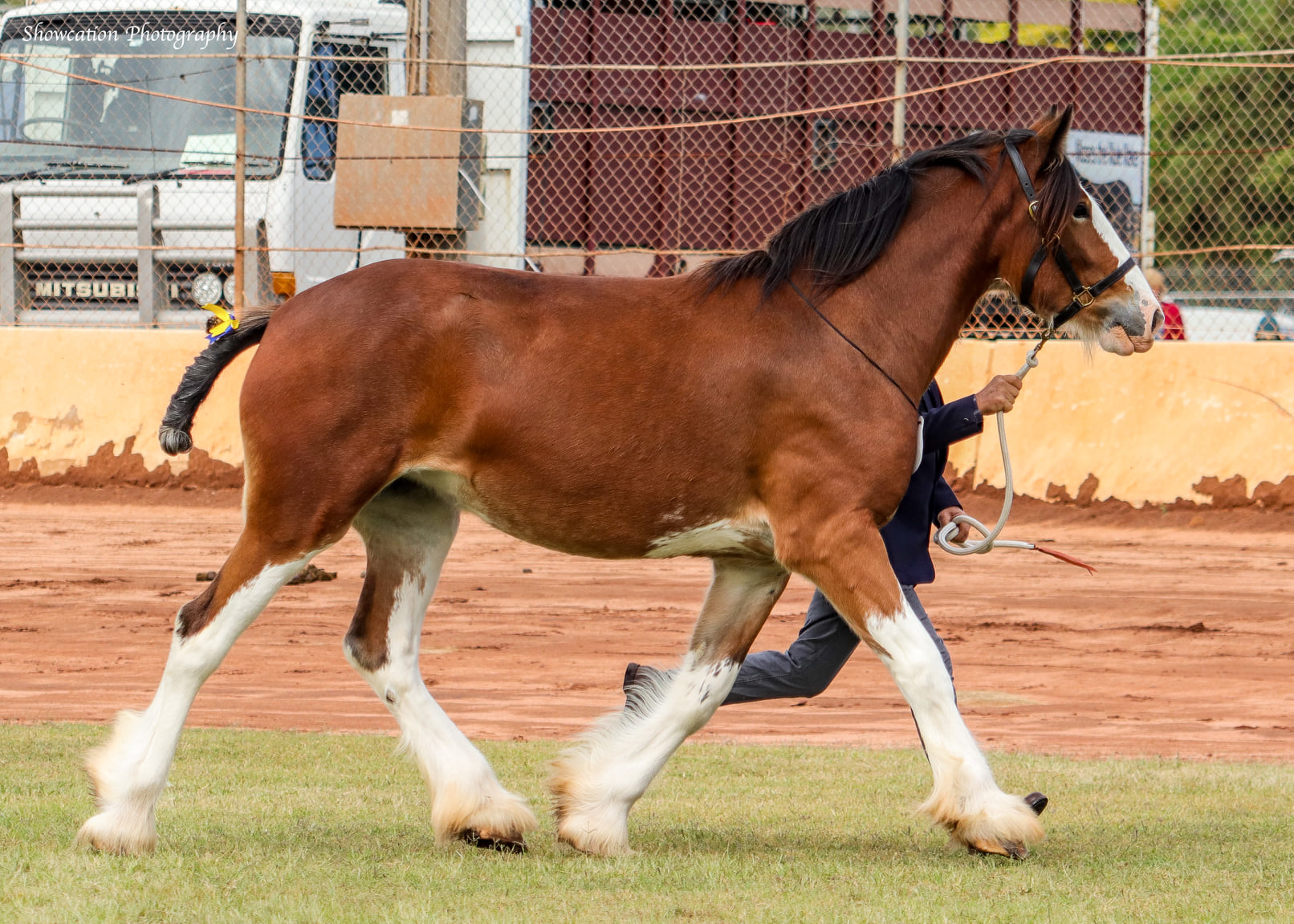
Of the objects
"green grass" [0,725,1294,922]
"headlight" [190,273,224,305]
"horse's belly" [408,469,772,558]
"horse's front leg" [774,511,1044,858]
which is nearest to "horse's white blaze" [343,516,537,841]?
"green grass" [0,725,1294,922]

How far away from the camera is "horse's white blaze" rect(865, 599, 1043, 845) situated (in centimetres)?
499

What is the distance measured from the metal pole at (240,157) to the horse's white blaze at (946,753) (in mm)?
9682

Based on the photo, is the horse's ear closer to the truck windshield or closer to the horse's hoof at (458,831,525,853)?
the horse's hoof at (458,831,525,853)

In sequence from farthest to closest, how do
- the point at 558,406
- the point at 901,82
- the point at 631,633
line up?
the point at 901,82, the point at 631,633, the point at 558,406

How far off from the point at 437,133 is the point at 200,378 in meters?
8.91

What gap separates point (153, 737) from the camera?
500 centimetres

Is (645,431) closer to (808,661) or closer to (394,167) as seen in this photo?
(808,661)

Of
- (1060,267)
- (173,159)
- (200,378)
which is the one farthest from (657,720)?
(173,159)

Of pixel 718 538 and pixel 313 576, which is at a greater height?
pixel 718 538

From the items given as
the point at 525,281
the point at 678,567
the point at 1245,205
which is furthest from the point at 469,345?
the point at 1245,205

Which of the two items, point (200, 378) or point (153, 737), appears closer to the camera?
point (153, 737)

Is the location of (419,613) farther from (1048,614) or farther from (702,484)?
(1048,614)

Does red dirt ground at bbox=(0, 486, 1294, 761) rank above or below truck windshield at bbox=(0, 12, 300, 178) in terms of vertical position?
below

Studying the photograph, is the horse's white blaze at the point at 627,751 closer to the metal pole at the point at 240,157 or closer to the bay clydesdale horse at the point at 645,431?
the bay clydesdale horse at the point at 645,431
